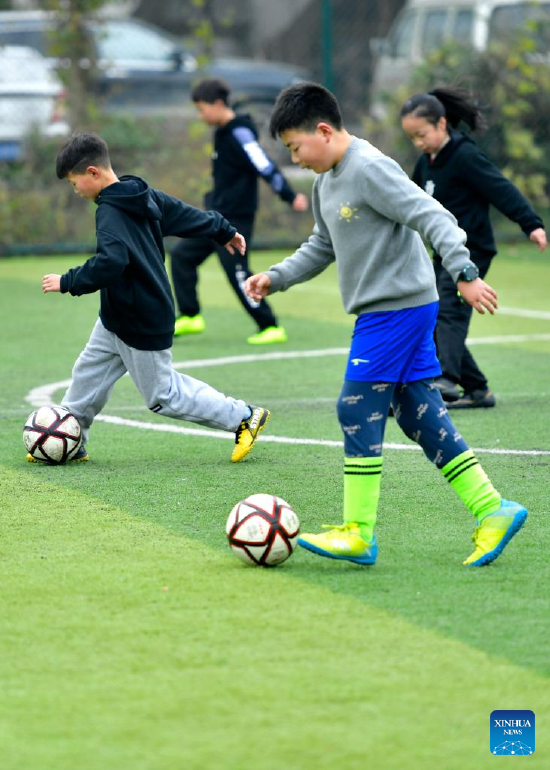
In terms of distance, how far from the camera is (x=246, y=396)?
8.37 metres

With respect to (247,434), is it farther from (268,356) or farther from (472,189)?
(268,356)

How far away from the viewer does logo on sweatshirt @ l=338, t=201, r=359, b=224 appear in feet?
15.8

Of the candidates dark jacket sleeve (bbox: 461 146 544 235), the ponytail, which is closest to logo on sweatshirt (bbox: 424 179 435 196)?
dark jacket sleeve (bbox: 461 146 544 235)

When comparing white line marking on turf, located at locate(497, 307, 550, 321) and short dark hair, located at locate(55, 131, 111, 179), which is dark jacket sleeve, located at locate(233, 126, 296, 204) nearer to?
white line marking on turf, located at locate(497, 307, 550, 321)

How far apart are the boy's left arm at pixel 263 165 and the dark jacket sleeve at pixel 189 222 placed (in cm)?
426

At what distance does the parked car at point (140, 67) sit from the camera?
19.0 metres

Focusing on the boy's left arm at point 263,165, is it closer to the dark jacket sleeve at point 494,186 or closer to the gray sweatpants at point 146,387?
the dark jacket sleeve at point 494,186

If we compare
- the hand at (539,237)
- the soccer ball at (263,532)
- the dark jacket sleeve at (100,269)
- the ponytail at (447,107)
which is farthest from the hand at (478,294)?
the ponytail at (447,107)

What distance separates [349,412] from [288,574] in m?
0.62

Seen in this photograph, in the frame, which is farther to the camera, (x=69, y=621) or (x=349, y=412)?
(x=349, y=412)

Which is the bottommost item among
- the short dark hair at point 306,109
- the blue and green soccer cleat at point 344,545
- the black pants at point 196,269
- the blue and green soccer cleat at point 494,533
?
the black pants at point 196,269

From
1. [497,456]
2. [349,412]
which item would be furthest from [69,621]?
[497,456]

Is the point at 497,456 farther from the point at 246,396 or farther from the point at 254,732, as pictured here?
the point at 254,732

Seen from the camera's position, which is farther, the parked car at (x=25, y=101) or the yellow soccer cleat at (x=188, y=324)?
the parked car at (x=25, y=101)
